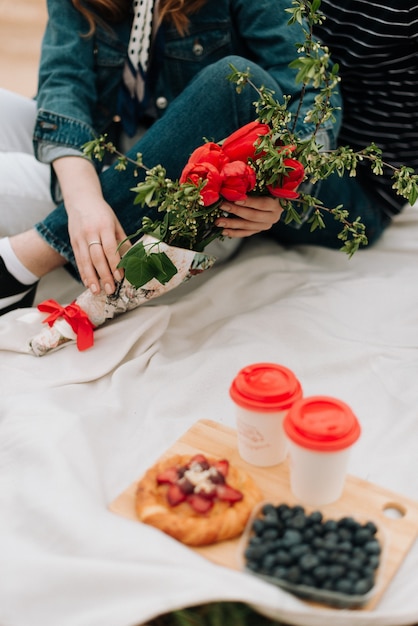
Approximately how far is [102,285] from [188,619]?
521 mm

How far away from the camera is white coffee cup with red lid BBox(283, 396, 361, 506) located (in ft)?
2.25

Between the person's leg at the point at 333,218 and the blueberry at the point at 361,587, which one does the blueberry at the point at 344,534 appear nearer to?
Answer: the blueberry at the point at 361,587

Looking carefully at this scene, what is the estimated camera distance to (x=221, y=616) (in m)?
0.66

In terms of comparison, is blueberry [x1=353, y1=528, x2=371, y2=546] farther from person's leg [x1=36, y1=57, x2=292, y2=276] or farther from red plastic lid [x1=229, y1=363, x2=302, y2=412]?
person's leg [x1=36, y1=57, x2=292, y2=276]

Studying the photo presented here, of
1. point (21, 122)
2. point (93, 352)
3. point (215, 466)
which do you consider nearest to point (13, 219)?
point (21, 122)

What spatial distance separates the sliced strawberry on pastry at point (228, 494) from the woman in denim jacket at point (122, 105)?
1.31ft

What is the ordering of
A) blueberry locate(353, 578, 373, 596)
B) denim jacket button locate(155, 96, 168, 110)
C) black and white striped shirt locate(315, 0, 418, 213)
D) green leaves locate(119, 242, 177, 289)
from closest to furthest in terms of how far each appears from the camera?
blueberry locate(353, 578, 373, 596)
green leaves locate(119, 242, 177, 289)
black and white striped shirt locate(315, 0, 418, 213)
denim jacket button locate(155, 96, 168, 110)

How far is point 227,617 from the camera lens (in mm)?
662

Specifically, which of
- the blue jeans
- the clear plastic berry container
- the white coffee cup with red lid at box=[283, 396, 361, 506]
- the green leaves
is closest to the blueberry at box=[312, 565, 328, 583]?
the clear plastic berry container

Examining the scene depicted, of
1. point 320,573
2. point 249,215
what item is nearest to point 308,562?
point 320,573

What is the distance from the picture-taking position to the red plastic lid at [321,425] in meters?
0.68

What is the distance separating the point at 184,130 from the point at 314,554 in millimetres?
696

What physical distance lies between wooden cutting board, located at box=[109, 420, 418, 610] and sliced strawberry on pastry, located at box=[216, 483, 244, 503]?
0.14 ft

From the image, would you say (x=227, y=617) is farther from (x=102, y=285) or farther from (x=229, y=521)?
(x=102, y=285)
